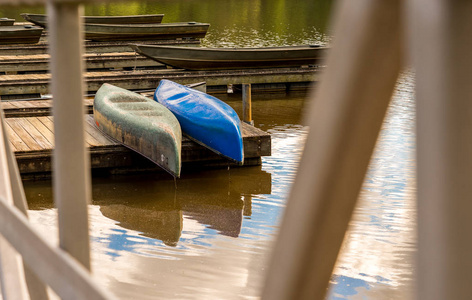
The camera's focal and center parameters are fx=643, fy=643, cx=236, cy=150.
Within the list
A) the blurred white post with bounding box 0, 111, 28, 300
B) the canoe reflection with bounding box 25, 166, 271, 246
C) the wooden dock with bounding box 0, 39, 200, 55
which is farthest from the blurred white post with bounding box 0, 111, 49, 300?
the wooden dock with bounding box 0, 39, 200, 55

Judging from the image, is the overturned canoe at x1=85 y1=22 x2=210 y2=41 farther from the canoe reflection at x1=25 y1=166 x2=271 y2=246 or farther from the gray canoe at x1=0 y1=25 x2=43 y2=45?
the canoe reflection at x1=25 y1=166 x2=271 y2=246

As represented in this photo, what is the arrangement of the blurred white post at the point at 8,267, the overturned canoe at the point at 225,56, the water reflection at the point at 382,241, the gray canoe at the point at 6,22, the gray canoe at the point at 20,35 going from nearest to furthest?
the blurred white post at the point at 8,267, the water reflection at the point at 382,241, the overturned canoe at the point at 225,56, the gray canoe at the point at 20,35, the gray canoe at the point at 6,22

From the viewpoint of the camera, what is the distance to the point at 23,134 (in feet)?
23.8

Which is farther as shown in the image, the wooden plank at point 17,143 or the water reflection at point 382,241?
the wooden plank at point 17,143

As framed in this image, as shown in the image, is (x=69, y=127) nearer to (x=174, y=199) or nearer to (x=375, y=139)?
(x=375, y=139)

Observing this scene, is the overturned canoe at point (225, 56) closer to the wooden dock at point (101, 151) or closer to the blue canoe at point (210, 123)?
the blue canoe at point (210, 123)

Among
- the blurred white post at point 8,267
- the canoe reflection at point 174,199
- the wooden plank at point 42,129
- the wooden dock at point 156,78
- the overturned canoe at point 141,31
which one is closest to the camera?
the blurred white post at point 8,267

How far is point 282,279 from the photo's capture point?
1.63 ft

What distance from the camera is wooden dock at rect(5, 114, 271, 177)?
682cm

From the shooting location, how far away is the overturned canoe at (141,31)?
16672mm

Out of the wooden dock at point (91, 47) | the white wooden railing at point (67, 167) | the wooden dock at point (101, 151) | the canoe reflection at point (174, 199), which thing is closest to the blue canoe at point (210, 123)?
the wooden dock at point (101, 151)

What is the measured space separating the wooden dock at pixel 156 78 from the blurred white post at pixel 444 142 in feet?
33.4

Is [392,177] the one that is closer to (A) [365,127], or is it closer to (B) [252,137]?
(B) [252,137]

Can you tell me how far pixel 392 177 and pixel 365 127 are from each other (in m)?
6.57
